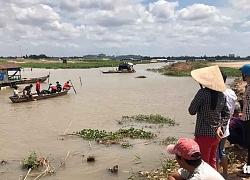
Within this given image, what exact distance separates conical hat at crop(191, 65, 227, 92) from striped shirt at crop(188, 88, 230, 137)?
9cm

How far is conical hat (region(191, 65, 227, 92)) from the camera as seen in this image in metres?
3.78

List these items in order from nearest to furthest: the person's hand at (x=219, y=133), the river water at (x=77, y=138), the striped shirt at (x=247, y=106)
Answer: the person's hand at (x=219, y=133) → the striped shirt at (x=247, y=106) → the river water at (x=77, y=138)

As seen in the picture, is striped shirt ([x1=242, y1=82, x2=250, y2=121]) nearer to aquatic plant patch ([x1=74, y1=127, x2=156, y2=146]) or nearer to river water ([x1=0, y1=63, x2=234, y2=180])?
river water ([x1=0, y1=63, x2=234, y2=180])

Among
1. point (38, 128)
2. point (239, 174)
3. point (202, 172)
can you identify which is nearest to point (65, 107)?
point (38, 128)

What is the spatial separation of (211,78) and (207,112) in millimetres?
436

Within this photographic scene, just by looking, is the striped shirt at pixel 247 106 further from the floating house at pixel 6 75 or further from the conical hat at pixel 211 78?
the floating house at pixel 6 75

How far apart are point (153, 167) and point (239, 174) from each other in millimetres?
2574

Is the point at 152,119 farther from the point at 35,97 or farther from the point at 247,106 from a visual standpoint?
the point at 35,97

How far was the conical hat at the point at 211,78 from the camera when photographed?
378 centimetres

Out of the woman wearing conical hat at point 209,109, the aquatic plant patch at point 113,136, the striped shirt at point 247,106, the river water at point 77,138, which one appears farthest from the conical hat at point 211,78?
the aquatic plant patch at point 113,136

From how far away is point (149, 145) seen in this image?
892 cm

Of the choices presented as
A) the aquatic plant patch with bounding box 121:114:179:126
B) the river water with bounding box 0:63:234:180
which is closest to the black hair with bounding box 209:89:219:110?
the river water with bounding box 0:63:234:180

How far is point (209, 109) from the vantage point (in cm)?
390

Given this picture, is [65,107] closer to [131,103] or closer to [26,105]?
[26,105]
